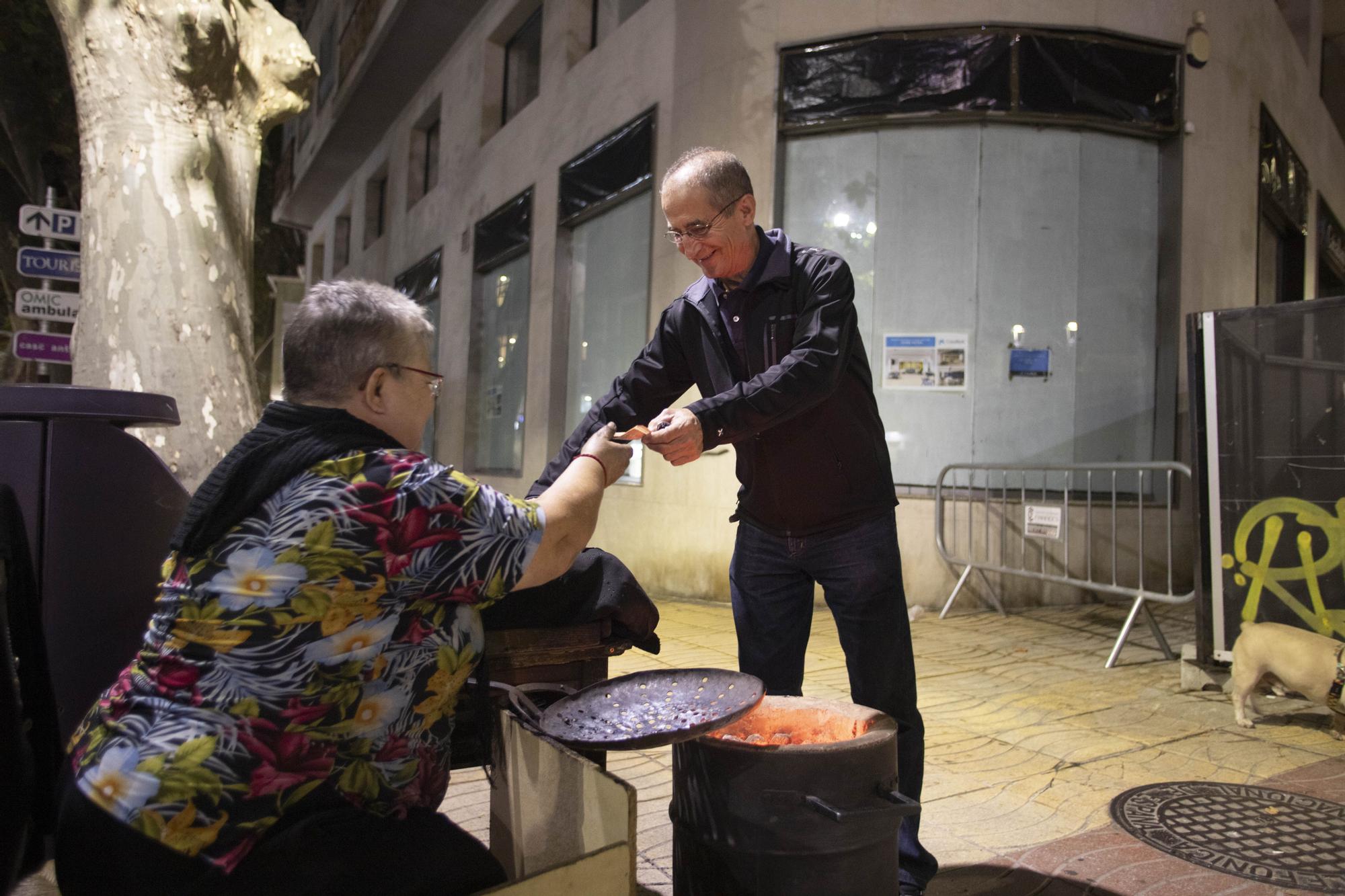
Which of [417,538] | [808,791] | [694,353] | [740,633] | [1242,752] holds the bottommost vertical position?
[1242,752]

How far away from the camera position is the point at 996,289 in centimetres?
808

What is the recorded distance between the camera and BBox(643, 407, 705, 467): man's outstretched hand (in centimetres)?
240

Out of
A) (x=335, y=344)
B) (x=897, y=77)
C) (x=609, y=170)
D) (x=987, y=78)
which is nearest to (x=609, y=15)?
(x=609, y=170)

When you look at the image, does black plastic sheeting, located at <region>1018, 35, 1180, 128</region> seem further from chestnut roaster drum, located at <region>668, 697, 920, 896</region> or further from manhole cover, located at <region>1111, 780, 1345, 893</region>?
chestnut roaster drum, located at <region>668, 697, 920, 896</region>

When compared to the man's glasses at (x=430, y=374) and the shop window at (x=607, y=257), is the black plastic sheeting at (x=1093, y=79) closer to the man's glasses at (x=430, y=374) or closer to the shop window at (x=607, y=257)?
the shop window at (x=607, y=257)

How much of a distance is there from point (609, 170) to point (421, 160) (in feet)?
30.0

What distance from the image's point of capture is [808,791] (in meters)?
1.88

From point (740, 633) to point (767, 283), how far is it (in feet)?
3.44

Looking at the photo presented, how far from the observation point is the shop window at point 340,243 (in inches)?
930

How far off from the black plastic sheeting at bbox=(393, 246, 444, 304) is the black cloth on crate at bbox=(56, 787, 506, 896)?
14.8 m

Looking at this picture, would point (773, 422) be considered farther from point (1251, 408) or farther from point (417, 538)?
point (1251, 408)

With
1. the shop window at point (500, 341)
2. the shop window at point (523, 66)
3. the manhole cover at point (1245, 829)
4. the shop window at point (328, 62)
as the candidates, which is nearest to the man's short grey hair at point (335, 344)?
the manhole cover at point (1245, 829)

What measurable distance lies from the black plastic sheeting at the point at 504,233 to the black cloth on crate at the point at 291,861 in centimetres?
1096

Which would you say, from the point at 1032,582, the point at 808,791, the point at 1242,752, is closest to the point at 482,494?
the point at 808,791
